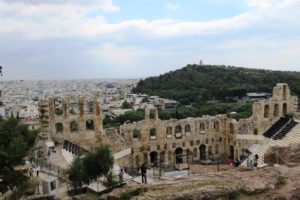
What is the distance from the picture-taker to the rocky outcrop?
2144 cm

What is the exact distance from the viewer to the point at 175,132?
47781mm

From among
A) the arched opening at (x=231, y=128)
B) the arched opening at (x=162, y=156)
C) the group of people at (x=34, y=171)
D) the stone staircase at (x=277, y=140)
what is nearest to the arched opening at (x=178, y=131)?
the arched opening at (x=162, y=156)

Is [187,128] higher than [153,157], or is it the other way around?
[187,128]

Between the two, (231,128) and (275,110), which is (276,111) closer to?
(275,110)

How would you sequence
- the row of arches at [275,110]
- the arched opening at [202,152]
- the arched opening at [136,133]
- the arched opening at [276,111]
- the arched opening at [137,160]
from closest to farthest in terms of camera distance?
1. the arched opening at [137,160]
2. the arched opening at [136,133]
3. the row of arches at [275,110]
4. the arched opening at [276,111]
5. the arched opening at [202,152]

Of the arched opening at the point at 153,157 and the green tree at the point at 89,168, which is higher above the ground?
the green tree at the point at 89,168

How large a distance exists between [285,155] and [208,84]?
102 metres

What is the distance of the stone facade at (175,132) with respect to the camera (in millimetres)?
41875

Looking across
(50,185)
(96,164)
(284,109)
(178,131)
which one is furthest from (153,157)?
(50,185)

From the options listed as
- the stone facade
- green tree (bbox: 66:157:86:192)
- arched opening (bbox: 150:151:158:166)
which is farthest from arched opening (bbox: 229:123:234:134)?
green tree (bbox: 66:157:86:192)

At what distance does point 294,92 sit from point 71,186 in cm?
7358

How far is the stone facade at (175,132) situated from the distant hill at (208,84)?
47.1 m

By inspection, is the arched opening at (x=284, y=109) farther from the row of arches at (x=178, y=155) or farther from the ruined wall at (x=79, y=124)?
the ruined wall at (x=79, y=124)

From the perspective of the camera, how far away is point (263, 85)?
11856 cm
